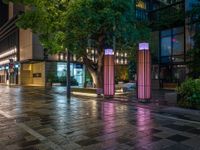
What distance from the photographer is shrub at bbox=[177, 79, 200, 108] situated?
11617 mm

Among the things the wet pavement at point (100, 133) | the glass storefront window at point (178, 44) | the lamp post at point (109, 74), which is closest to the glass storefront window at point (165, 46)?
the glass storefront window at point (178, 44)

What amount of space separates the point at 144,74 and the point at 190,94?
4308 mm

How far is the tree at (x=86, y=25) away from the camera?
59.0ft

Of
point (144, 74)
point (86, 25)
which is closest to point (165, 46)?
point (86, 25)

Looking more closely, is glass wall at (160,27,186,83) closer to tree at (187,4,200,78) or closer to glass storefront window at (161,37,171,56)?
glass storefront window at (161,37,171,56)

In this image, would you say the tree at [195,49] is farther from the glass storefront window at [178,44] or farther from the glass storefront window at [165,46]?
the glass storefront window at [165,46]

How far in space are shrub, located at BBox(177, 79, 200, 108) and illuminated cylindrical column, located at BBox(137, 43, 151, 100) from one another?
3287mm

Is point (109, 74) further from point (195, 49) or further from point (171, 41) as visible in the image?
point (171, 41)

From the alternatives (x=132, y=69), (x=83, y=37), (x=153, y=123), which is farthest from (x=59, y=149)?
(x=132, y=69)

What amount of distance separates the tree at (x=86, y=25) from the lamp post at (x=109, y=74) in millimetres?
1837

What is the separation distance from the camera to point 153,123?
912 cm

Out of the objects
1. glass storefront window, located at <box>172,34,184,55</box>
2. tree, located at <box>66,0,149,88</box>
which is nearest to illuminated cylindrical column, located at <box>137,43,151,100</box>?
tree, located at <box>66,0,149,88</box>

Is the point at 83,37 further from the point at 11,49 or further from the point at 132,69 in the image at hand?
the point at 11,49

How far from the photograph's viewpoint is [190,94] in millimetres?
11938
